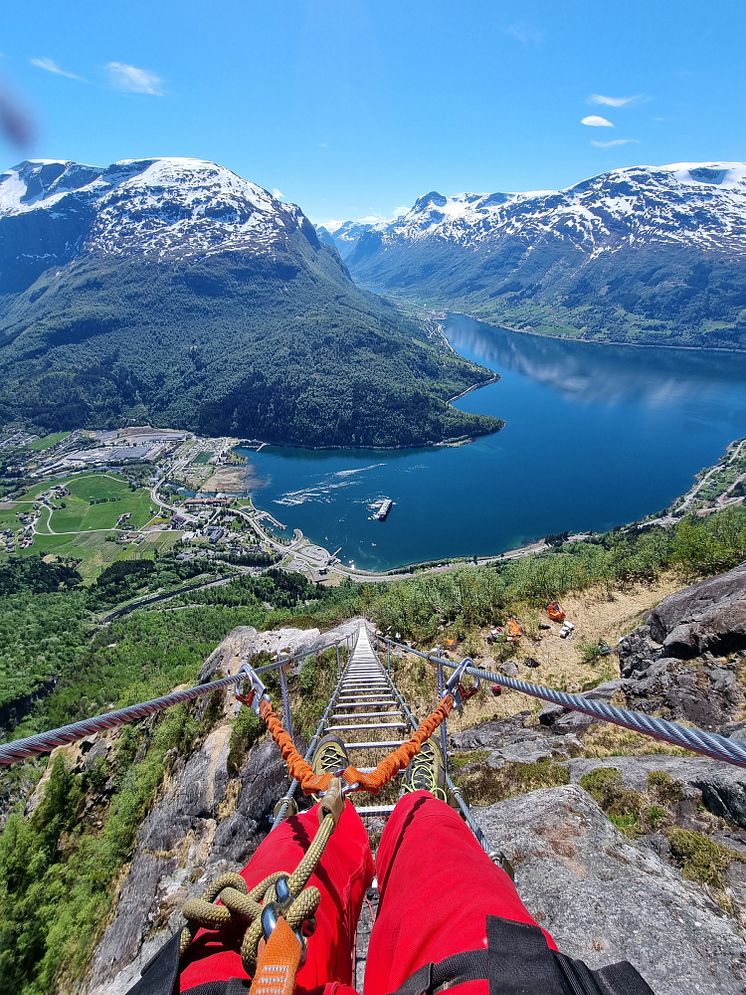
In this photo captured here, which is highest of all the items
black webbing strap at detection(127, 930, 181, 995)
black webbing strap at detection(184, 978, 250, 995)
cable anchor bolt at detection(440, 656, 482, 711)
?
black webbing strap at detection(127, 930, 181, 995)

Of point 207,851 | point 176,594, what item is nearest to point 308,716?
point 207,851

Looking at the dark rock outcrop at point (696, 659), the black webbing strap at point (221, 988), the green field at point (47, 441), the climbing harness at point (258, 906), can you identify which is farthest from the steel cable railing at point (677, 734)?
the green field at point (47, 441)

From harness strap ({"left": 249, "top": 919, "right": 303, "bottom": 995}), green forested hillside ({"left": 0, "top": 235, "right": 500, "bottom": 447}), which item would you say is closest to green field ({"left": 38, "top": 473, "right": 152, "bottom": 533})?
green forested hillside ({"left": 0, "top": 235, "right": 500, "bottom": 447})

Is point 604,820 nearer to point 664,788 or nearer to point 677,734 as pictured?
point 664,788

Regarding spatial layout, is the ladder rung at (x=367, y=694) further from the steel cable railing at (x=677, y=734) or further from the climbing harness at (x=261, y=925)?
the climbing harness at (x=261, y=925)

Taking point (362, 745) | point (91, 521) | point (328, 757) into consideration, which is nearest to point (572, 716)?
point (362, 745)

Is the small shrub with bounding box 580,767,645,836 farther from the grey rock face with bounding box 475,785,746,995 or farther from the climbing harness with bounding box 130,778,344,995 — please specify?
the climbing harness with bounding box 130,778,344,995
